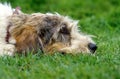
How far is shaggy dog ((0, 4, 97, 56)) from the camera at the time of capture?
788 cm

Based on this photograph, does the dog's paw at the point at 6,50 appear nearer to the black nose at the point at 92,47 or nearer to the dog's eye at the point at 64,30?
the dog's eye at the point at 64,30

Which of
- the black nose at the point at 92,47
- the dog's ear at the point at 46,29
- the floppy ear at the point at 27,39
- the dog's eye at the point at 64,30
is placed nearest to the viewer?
the floppy ear at the point at 27,39

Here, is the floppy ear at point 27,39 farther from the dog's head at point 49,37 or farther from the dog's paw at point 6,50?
the dog's paw at point 6,50

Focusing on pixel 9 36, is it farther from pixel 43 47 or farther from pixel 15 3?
pixel 15 3

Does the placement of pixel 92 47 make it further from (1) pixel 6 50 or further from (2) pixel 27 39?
(1) pixel 6 50

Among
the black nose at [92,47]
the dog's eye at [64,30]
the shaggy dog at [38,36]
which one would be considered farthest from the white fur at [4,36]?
Result: the black nose at [92,47]

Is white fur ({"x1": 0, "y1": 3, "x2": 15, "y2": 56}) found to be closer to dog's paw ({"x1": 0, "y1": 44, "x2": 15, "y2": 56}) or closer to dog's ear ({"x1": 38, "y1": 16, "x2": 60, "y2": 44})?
dog's paw ({"x1": 0, "y1": 44, "x2": 15, "y2": 56})

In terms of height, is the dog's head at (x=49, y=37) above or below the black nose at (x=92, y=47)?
above

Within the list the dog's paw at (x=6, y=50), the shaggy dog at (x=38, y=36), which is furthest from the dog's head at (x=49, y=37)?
the dog's paw at (x=6, y=50)

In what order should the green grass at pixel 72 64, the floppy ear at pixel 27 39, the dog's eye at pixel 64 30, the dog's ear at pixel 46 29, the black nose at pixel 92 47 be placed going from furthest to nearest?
the dog's eye at pixel 64 30 < the black nose at pixel 92 47 < the dog's ear at pixel 46 29 < the floppy ear at pixel 27 39 < the green grass at pixel 72 64

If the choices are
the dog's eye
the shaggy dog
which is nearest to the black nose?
the shaggy dog

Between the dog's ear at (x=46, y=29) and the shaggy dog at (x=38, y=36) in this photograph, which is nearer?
the shaggy dog at (x=38, y=36)

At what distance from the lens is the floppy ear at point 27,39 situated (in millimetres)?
Answer: 7832

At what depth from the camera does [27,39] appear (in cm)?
783
